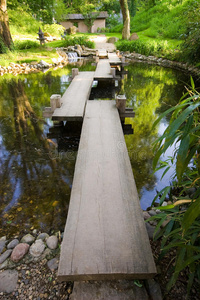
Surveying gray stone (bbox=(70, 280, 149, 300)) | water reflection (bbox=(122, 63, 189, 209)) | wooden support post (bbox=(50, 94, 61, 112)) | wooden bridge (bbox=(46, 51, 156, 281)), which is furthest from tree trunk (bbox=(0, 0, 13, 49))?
gray stone (bbox=(70, 280, 149, 300))

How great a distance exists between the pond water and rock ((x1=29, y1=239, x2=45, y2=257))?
0.31 m

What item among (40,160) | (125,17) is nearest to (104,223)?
(40,160)

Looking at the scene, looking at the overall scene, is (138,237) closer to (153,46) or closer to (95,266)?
(95,266)

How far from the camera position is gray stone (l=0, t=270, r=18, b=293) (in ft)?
6.15

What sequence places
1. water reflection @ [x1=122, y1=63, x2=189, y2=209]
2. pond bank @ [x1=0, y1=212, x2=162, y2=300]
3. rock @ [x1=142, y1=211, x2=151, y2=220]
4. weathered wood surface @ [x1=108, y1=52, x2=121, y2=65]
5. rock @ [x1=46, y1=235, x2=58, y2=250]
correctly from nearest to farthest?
1. pond bank @ [x1=0, y1=212, x2=162, y2=300]
2. rock @ [x1=46, y1=235, x2=58, y2=250]
3. rock @ [x1=142, y1=211, x2=151, y2=220]
4. water reflection @ [x1=122, y1=63, x2=189, y2=209]
5. weathered wood surface @ [x1=108, y1=52, x2=121, y2=65]

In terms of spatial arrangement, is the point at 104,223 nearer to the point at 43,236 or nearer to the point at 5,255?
the point at 43,236

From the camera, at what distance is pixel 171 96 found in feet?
25.6

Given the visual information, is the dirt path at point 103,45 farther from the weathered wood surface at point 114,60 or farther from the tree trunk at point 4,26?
the tree trunk at point 4,26

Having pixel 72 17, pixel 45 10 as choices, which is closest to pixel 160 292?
pixel 45 10

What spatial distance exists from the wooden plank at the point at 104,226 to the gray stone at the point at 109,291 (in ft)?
0.31

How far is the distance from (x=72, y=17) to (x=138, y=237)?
3522 centimetres

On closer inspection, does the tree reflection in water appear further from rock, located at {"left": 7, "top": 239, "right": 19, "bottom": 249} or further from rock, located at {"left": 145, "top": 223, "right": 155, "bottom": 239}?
rock, located at {"left": 145, "top": 223, "right": 155, "bottom": 239}

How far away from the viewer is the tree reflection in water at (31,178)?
2.77 m

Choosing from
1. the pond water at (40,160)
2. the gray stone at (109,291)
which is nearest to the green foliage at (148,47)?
the pond water at (40,160)
